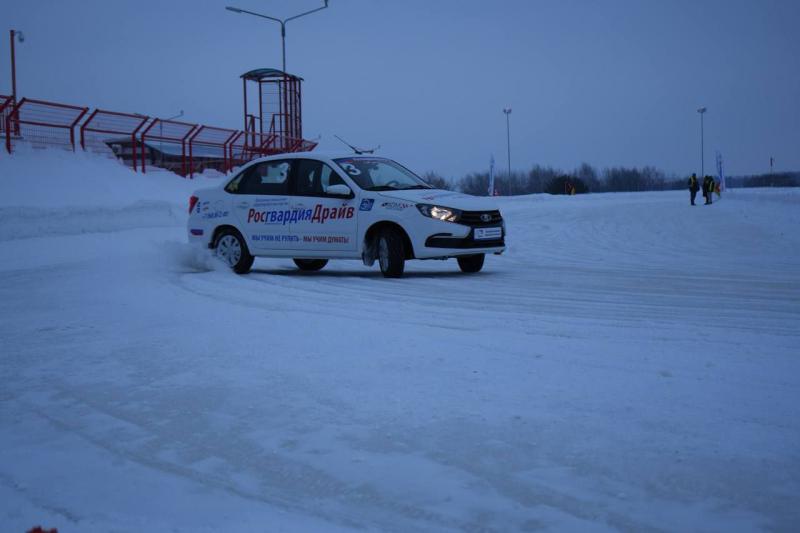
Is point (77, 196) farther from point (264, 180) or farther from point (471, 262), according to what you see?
point (471, 262)

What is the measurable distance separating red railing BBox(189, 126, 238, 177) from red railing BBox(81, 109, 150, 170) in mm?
3814

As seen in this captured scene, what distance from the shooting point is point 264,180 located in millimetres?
13305

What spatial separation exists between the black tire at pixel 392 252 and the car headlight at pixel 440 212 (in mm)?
505

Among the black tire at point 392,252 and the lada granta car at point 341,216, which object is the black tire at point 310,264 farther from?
the black tire at point 392,252

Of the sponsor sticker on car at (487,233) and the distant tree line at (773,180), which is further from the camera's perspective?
the distant tree line at (773,180)

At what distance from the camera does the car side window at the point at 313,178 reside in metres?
12.6

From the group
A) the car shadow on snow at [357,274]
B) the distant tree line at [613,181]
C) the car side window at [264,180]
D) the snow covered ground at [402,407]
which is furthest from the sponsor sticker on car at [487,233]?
the distant tree line at [613,181]

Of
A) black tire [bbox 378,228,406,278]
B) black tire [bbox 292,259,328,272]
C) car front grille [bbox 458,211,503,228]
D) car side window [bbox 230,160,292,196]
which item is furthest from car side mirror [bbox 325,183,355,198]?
black tire [bbox 292,259,328,272]

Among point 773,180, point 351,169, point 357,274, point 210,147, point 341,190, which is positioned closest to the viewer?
point 341,190

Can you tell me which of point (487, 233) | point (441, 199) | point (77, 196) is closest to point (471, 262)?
point (487, 233)

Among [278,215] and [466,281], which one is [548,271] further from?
[278,215]

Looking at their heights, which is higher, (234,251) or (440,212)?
(440,212)

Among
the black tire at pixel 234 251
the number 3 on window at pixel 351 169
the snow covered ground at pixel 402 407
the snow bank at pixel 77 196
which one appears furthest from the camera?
the snow bank at pixel 77 196

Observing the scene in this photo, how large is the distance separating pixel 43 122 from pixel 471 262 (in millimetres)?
17705
